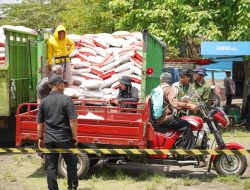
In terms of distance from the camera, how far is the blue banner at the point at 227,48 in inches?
523

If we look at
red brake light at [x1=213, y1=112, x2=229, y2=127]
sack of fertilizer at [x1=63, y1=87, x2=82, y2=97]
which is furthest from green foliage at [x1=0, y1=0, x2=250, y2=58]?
red brake light at [x1=213, y1=112, x2=229, y2=127]

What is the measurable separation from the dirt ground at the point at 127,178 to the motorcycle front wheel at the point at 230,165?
116 millimetres

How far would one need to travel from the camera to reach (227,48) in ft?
43.8

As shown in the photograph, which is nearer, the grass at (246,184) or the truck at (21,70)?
the grass at (246,184)

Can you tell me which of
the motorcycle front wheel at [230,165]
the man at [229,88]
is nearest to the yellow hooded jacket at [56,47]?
the motorcycle front wheel at [230,165]

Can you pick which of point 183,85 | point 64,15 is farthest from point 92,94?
point 64,15

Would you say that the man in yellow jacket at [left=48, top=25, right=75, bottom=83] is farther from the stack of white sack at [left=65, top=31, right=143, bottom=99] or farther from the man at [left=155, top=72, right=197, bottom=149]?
the man at [left=155, top=72, right=197, bottom=149]

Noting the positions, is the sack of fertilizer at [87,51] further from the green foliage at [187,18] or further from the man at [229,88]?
the man at [229,88]

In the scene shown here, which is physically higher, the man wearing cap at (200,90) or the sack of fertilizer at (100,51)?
the sack of fertilizer at (100,51)

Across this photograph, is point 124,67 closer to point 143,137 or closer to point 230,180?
point 143,137

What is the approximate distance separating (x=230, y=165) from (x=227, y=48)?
20.3 ft

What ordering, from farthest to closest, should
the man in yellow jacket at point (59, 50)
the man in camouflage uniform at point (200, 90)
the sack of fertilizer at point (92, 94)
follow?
the sack of fertilizer at point (92, 94), the man in yellow jacket at point (59, 50), the man in camouflage uniform at point (200, 90)

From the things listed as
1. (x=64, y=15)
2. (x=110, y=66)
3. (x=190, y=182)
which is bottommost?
(x=190, y=182)

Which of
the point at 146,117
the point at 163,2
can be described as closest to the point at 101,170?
the point at 146,117
